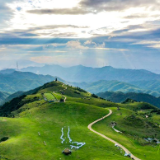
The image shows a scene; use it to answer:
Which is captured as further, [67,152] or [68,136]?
[68,136]

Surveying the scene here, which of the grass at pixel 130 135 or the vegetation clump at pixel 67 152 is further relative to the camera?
the grass at pixel 130 135

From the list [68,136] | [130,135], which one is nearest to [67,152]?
[68,136]

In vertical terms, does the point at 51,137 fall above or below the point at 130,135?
above

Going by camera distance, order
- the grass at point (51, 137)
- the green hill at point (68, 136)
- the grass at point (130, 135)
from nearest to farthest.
→ 1. the grass at point (51, 137)
2. the green hill at point (68, 136)
3. the grass at point (130, 135)

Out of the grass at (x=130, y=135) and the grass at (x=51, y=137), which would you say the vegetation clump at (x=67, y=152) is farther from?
the grass at (x=130, y=135)

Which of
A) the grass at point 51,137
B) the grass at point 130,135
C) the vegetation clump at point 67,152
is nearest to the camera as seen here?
the grass at point 51,137

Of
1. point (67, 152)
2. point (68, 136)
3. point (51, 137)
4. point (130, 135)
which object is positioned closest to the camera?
point (67, 152)

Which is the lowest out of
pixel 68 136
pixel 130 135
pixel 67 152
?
pixel 130 135

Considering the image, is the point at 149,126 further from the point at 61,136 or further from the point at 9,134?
the point at 9,134

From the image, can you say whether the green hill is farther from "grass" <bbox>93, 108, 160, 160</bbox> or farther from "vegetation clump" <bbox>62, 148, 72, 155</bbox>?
"vegetation clump" <bbox>62, 148, 72, 155</bbox>

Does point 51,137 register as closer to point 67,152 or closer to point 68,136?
point 68,136

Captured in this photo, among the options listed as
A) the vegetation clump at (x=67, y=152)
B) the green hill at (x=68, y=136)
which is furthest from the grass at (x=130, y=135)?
the vegetation clump at (x=67, y=152)
